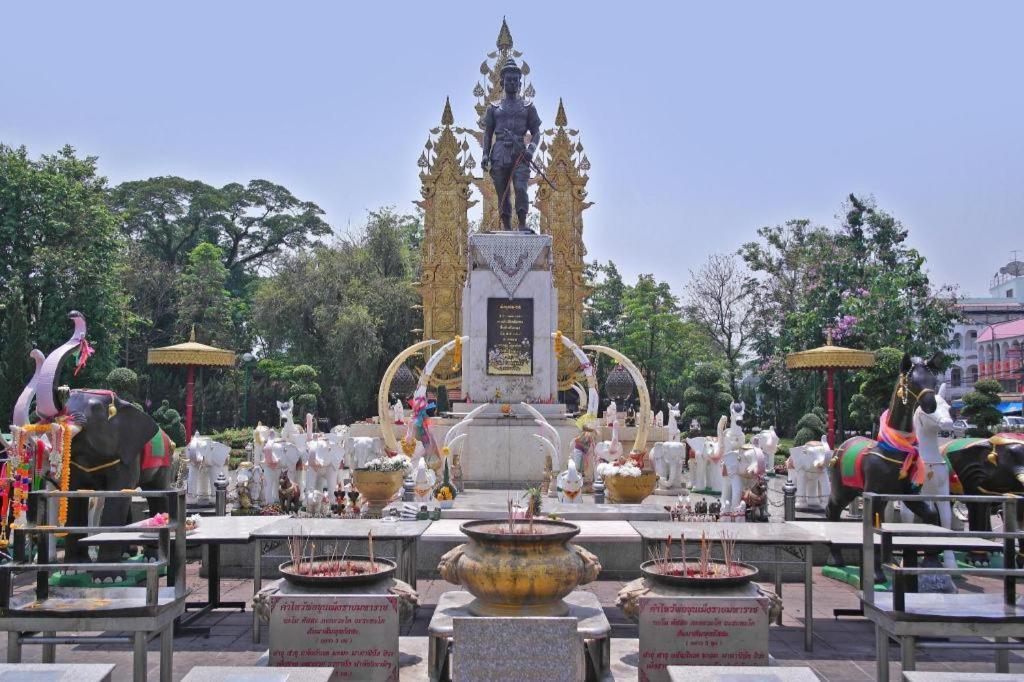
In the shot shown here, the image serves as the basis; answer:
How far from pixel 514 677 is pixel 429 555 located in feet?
18.7

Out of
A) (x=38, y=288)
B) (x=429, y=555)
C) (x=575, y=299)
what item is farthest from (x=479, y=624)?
(x=38, y=288)

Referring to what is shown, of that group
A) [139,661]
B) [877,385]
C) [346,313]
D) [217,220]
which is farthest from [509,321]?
[217,220]

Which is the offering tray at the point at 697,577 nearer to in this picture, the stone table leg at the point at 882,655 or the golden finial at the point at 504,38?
the stone table leg at the point at 882,655

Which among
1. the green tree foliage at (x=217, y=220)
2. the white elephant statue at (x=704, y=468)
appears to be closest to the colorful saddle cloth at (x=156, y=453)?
the white elephant statue at (x=704, y=468)

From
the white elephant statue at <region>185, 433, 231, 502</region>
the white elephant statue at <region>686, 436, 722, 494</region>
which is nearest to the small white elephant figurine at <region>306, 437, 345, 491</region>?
the white elephant statue at <region>185, 433, 231, 502</region>

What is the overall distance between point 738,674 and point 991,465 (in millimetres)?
9604

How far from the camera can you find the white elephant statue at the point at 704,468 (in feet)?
67.1

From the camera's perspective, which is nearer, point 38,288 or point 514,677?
point 514,677

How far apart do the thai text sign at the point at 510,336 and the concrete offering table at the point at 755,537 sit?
34.1ft

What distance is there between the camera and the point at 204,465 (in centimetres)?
1689

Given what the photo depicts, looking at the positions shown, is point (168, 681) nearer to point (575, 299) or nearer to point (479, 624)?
point (479, 624)

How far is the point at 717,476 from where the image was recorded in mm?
21203

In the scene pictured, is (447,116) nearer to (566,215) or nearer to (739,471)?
(566,215)

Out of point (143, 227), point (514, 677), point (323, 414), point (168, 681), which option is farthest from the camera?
point (143, 227)
